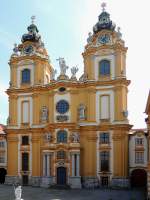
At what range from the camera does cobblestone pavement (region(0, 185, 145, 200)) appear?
140ft

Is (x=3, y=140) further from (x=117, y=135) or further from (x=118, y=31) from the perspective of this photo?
(x=118, y=31)

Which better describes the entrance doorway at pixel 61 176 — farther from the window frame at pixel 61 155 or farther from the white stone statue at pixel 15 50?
the white stone statue at pixel 15 50

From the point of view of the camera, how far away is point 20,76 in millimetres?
62000

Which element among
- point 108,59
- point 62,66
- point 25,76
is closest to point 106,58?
point 108,59

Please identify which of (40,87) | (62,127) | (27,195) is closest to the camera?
(27,195)

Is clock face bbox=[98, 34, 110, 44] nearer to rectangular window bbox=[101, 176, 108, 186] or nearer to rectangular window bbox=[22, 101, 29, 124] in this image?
rectangular window bbox=[22, 101, 29, 124]

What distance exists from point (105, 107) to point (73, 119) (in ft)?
17.5

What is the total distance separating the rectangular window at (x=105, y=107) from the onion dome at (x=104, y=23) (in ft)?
36.2

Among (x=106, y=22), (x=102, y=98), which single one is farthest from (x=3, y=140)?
(x=106, y=22)

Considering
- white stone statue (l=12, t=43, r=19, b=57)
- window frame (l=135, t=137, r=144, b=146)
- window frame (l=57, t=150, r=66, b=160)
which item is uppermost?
white stone statue (l=12, t=43, r=19, b=57)

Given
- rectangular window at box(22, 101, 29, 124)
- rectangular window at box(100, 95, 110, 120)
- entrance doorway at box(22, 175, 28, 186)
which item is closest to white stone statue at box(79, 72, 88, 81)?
rectangular window at box(100, 95, 110, 120)

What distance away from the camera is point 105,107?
55.8m

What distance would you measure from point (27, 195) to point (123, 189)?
14343 millimetres

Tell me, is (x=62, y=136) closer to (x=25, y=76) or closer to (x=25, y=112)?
(x=25, y=112)
